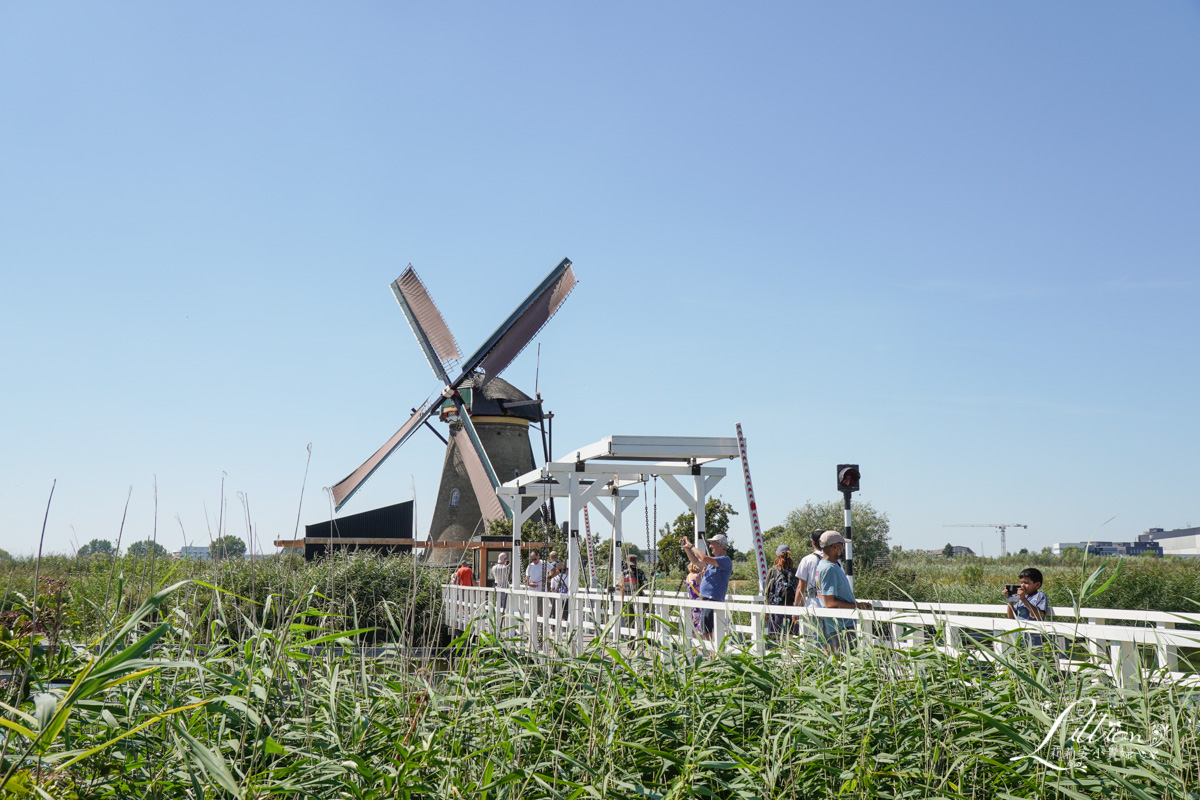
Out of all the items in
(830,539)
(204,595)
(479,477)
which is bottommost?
(204,595)

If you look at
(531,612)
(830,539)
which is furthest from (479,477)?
(830,539)

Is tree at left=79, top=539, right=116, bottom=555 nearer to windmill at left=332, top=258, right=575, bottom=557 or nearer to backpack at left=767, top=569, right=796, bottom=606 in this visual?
backpack at left=767, top=569, right=796, bottom=606

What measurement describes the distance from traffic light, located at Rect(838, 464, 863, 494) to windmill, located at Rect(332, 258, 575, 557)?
66.4 feet

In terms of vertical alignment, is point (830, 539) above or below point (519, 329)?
below

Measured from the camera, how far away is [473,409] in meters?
31.6

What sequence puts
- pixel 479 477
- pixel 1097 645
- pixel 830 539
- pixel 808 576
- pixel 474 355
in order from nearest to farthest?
pixel 1097 645 → pixel 830 539 → pixel 808 576 → pixel 479 477 → pixel 474 355

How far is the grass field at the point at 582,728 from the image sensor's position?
9.68 ft

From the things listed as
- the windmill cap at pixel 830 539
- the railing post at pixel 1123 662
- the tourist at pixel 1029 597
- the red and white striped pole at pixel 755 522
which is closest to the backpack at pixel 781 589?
the red and white striped pole at pixel 755 522

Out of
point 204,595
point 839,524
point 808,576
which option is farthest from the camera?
point 839,524

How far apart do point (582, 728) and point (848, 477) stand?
7.31 meters

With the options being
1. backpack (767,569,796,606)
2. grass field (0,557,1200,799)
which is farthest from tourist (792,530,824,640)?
grass field (0,557,1200,799)

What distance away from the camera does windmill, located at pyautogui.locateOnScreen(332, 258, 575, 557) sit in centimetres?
3092

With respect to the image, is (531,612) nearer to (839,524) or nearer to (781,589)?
(781,589)

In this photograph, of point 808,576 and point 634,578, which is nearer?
point 634,578
